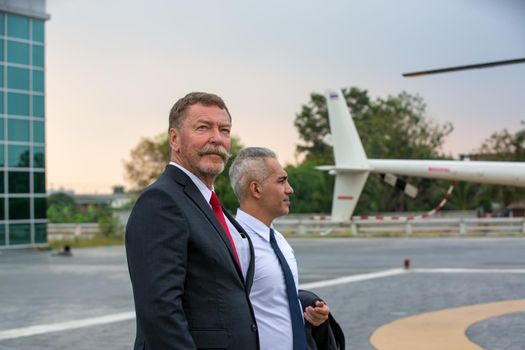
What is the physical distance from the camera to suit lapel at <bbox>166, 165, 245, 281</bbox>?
294 cm

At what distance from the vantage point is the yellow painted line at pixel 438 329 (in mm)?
8031

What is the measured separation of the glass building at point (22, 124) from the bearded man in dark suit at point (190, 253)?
27797 millimetres

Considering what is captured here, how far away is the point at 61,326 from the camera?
986cm

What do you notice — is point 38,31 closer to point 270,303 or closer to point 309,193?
point 309,193

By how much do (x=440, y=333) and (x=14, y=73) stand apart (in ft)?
79.6

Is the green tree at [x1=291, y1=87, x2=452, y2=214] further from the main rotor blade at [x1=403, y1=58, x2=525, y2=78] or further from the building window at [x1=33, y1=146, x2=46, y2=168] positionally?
the main rotor blade at [x1=403, y1=58, x2=525, y2=78]

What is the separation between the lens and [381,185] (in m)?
54.3

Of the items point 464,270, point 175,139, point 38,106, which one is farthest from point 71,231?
point 175,139

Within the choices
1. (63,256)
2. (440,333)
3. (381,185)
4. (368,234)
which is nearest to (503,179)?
(440,333)

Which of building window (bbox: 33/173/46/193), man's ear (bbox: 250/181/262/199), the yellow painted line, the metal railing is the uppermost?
man's ear (bbox: 250/181/262/199)

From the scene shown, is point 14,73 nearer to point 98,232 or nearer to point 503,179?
point 98,232

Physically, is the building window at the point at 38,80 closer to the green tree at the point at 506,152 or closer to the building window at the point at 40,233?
the building window at the point at 40,233

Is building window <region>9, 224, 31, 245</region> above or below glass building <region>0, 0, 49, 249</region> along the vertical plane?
below

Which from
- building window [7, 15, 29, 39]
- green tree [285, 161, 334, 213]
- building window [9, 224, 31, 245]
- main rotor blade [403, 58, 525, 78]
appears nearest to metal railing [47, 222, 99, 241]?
building window [9, 224, 31, 245]
